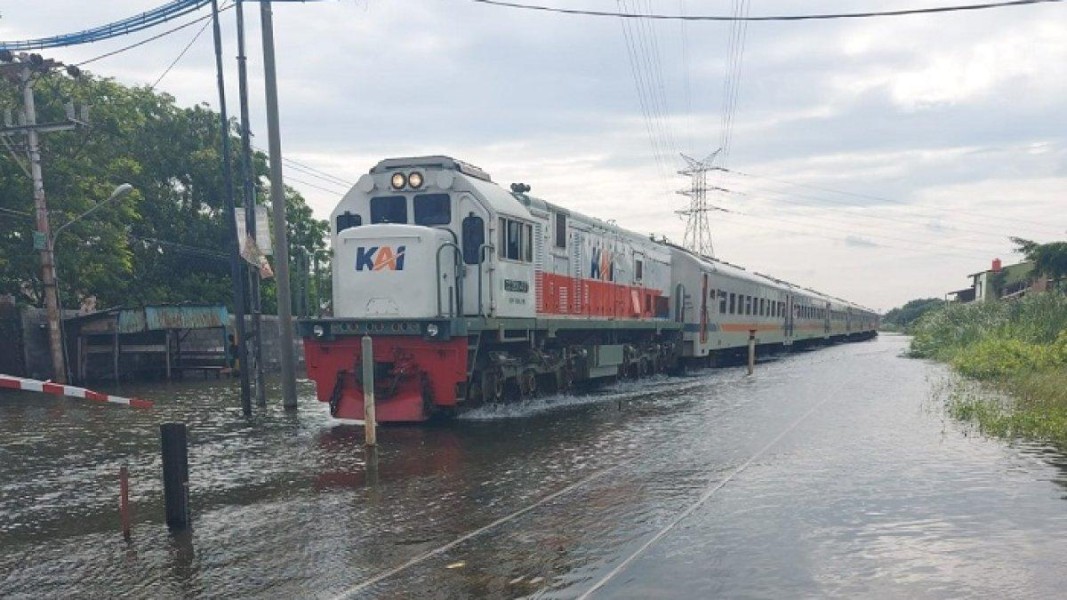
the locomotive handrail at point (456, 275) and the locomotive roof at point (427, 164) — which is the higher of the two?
the locomotive roof at point (427, 164)

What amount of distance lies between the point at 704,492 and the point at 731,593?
2950 millimetres

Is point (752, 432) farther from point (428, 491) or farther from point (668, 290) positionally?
point (668, 290)

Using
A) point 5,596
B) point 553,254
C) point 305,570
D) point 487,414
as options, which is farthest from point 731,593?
point 553,254

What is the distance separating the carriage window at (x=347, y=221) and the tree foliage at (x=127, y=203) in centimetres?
1376

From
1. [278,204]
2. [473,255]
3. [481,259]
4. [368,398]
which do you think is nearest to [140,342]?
[278,204]

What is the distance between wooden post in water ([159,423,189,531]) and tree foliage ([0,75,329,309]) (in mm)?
20883

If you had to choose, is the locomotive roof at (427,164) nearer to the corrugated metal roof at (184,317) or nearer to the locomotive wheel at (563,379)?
Result: the locomotive wheel at (563,379)

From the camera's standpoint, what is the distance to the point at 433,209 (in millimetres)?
14023

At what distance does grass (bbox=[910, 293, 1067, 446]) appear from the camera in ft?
40.5

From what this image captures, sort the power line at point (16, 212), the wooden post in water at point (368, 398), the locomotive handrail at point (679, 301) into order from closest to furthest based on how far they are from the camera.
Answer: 1. the wooden post in water at point (368, 398)
2. the power line at point (16, 212)
3. the locomotive handrail at point (679, 301)

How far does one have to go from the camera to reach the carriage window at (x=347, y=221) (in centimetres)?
1452

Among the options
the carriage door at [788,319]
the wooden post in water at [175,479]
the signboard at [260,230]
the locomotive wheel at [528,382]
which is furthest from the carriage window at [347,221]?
the carriage door at [788,319]

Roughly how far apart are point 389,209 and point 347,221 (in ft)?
2.75

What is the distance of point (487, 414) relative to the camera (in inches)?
581
